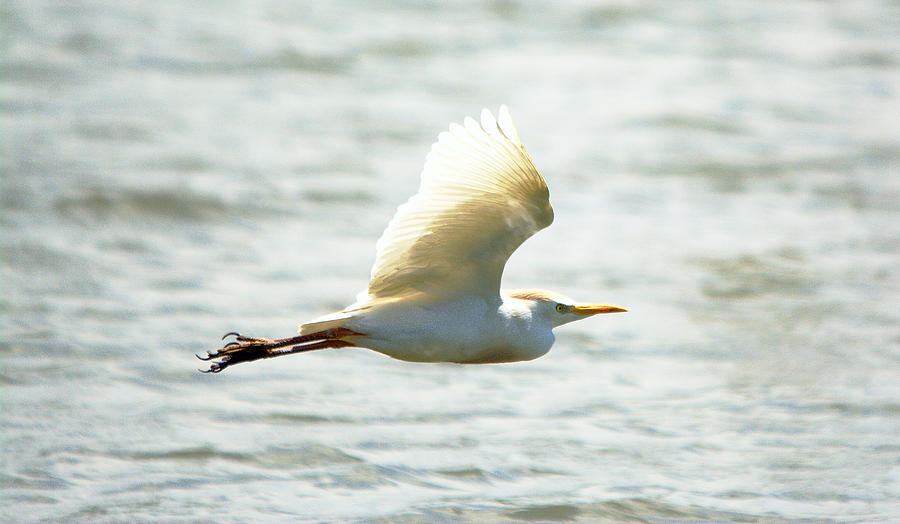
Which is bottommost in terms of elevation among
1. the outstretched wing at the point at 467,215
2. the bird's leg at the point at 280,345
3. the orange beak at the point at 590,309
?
the bird's leg at the point at 280,345

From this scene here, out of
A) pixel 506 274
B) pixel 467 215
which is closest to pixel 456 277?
pixel 467 215

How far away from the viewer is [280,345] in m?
6.55

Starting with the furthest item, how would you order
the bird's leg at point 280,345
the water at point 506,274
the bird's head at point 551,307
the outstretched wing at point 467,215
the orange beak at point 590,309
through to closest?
the water at point 506,274, the orange beak at point 590,309, the bird's head at point 551,307, the bird's leg at point 280,345, the outstretched wing at point 467,215

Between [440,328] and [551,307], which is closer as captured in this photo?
[440,328]

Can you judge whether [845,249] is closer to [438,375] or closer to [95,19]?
[438,375]

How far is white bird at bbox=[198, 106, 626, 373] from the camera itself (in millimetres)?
5949

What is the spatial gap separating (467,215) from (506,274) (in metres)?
6.78

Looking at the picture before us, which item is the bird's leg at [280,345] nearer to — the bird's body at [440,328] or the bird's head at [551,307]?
the bird's body at [440,328]

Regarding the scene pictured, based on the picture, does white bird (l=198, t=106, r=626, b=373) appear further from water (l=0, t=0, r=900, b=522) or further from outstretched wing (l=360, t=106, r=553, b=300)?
water (l=0, t=0, r=900, b=522)

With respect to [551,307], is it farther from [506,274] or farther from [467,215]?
[506,274]

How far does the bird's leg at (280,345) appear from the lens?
646 centimetres

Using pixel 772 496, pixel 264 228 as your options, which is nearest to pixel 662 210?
pixel 264 228

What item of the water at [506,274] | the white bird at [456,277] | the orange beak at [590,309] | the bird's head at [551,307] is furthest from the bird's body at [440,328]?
the water at [506,274]

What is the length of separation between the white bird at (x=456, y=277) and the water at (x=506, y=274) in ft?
7.62
